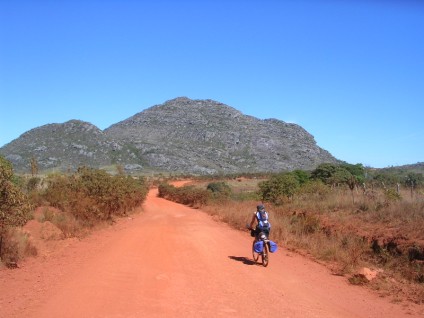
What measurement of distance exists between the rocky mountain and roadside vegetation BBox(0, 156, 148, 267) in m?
59.4

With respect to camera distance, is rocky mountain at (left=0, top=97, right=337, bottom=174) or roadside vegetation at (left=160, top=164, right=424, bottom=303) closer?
roadside vegetation at (left=160, top=164, right=424, bottom=303)

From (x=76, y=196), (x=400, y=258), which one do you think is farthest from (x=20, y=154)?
(x=400, y=258)

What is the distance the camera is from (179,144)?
10725 cm

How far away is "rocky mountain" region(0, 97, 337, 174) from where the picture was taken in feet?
297

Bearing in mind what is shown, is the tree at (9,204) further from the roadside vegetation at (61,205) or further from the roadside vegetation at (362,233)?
the roadside vegetation at (362,233)

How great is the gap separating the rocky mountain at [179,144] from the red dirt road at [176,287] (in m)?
71.0

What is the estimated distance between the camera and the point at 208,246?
639 inches

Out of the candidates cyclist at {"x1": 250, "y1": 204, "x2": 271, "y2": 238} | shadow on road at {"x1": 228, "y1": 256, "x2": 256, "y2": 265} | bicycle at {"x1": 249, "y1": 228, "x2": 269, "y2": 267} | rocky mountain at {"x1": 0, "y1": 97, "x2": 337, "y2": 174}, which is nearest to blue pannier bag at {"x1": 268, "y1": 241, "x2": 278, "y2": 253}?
bicycle at {"x1": 249, "y1": 228, "x2": 269, "y2": 267}

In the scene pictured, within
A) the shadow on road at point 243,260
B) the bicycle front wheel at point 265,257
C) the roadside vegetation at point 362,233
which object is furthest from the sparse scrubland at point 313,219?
the shadow on road at point 243,260

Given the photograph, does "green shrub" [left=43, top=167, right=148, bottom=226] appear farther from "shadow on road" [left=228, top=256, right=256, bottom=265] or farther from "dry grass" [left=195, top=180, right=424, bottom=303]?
"shadow on road" [left=228, top=256, right=256, bottom=265]

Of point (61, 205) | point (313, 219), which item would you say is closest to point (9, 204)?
point (61, 205)

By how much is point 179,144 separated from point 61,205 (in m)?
85.5

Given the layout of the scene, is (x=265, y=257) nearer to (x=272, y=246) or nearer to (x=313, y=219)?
(x=272, y=246)

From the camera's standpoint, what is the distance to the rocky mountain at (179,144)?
297 ft
